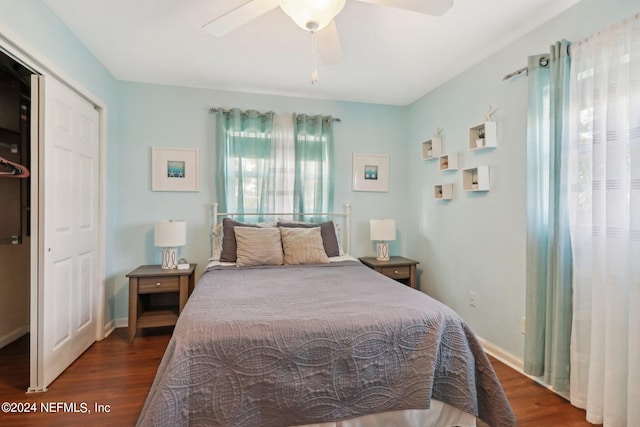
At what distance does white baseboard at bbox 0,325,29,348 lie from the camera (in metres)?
2.65

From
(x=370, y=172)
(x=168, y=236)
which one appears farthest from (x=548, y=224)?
(x=168, y=236)

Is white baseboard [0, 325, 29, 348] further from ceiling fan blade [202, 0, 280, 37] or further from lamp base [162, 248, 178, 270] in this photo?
ceiling fan blade [202, 0, 280, 37]

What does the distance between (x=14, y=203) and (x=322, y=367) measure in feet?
9.25

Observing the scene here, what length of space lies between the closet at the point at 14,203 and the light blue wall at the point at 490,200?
3456 mm

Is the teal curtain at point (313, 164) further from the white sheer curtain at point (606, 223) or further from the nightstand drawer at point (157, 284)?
the white sheer curtain at point (606, 223)

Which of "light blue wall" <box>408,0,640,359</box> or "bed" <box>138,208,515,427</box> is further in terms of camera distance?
"light blue wall" <box>408,0,640,359</box>

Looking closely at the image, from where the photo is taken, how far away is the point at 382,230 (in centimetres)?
340

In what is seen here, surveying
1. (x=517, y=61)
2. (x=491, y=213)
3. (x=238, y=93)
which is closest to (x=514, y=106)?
(x=517, y=61)

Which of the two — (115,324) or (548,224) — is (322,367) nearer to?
(548,224)

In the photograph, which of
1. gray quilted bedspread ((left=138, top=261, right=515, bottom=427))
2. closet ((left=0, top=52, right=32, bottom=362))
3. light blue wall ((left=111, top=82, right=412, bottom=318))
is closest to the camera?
gray quilted bedspread ((left=138, top=261, right=515, bottom=427))

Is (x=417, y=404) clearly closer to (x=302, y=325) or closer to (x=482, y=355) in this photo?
(x=482, y=355)

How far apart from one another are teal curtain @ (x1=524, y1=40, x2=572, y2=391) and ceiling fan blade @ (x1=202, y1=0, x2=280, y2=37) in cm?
178

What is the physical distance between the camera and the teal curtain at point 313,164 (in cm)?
343

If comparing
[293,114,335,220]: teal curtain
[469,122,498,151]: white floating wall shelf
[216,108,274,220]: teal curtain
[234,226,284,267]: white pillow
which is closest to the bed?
[234,226,284,267]: white pillow
